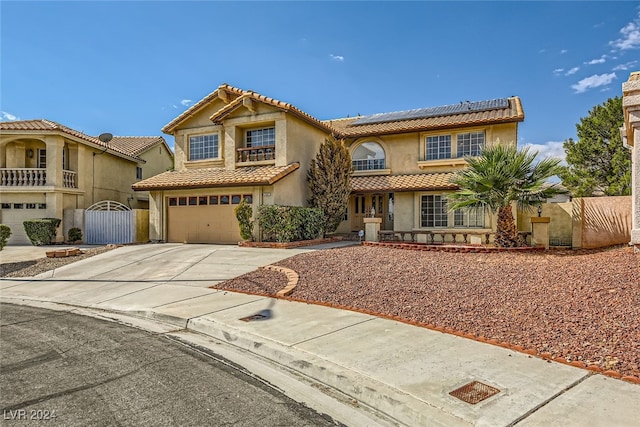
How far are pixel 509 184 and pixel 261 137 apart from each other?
38.3ft

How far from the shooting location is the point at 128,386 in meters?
4.47

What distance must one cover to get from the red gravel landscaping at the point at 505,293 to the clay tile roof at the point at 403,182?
6673 mm

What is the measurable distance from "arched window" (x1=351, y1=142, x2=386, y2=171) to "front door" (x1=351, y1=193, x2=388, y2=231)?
1.59 metres

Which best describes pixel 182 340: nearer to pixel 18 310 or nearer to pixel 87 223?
pixel 18 310

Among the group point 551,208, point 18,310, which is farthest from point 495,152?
point 18,310

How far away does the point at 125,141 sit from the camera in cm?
3131

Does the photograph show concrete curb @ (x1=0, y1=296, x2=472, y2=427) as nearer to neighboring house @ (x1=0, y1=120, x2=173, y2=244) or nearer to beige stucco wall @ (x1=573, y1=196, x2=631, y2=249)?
beige stucco wall @ (x1=573, y1=196, x2=631, y2=249)

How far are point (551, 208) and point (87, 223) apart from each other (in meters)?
23.0

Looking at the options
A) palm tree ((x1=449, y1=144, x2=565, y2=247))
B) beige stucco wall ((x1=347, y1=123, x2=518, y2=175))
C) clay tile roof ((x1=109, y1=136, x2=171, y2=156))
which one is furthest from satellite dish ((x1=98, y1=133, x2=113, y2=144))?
palm tree ((x1=449, y1=144, x2=565, y2=247))

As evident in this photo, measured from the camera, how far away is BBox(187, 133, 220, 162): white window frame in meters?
20.8

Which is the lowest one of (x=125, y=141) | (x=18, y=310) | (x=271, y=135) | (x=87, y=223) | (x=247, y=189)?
(x=18, y=310)

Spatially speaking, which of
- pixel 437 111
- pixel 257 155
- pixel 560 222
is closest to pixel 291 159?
pixel 257 155

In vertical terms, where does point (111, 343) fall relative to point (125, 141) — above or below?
below

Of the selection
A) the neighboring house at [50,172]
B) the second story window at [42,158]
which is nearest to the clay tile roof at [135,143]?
the neighboring house at [50,172]
